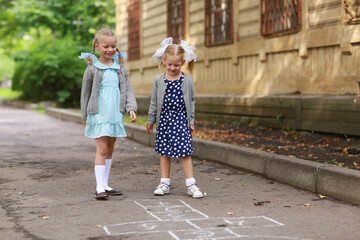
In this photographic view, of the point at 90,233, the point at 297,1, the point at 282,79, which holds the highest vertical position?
the point at 297,1

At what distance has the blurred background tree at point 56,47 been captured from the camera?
22969 mm

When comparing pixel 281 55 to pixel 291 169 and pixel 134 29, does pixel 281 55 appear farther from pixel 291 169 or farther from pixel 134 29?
pixel 134 29

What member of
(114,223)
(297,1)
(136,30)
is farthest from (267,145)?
(136,30)

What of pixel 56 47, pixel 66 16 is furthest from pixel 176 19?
pixel 66 16

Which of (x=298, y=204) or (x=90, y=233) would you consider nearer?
(x=90, y=233)

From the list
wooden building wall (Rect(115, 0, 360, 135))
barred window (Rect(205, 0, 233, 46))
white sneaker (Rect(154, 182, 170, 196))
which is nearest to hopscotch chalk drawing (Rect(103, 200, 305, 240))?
white sneaker (Rect(154, 182, 170, 196))

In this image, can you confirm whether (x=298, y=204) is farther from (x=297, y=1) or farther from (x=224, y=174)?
(x=297, y=1)

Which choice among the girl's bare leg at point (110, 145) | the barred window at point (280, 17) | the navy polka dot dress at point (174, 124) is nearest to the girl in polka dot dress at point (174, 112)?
the navy polka dot dress at point (174, 124)

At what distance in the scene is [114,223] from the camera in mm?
4574

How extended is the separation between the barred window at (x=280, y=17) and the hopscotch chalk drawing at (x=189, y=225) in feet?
21.1

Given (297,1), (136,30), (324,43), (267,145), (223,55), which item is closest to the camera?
(267,145)

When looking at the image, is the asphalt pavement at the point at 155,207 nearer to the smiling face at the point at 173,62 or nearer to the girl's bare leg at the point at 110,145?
the girl's bare leg at the point at 110,145

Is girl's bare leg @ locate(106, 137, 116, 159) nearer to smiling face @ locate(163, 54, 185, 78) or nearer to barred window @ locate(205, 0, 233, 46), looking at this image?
smiling face @ locate(163, 54, 185, 78)

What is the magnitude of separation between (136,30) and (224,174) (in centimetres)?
1379
